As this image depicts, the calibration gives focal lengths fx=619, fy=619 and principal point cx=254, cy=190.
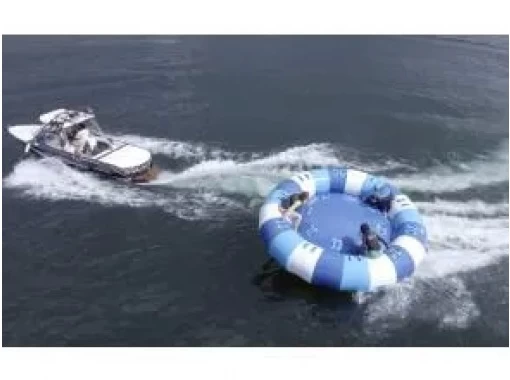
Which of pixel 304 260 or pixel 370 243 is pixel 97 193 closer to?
pixel 304 260

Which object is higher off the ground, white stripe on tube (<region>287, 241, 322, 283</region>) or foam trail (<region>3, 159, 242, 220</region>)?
foam trail (<region>3, 159, 242, 220</region>)

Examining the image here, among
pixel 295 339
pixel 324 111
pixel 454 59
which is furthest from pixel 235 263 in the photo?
pixel 454 59

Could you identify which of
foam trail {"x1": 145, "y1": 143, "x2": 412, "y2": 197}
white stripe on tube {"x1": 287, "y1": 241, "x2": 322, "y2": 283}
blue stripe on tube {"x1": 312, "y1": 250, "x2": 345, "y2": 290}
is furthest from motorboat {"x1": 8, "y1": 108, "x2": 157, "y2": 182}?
blue stripe on tube {"x1": 312, "y1": 250, "x2": 345, "y2": 290}

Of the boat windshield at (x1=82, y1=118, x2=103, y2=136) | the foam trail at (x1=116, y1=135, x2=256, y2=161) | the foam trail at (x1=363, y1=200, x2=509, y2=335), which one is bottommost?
the foam trail at (x1=363, y1=200, x2=509, y2=335)

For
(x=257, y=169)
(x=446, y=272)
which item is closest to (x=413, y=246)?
(x=446, y=272)

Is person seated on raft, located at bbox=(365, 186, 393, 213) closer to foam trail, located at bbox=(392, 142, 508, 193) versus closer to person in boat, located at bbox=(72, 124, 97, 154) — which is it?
foam trail, located at bbox=(392, 142, 508, 193)

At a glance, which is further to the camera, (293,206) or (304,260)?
(293,206)
